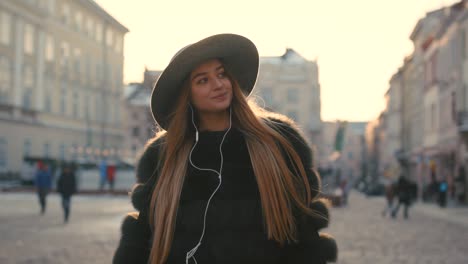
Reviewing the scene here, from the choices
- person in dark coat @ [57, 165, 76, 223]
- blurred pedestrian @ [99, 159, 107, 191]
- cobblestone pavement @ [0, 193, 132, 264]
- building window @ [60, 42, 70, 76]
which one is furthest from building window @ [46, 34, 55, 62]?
person in dark coat @ [57, 165, 76, 223]

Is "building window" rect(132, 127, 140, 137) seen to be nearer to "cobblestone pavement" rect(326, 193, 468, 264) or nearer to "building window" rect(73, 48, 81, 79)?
"building window" rect(73, 48, 81, 79)

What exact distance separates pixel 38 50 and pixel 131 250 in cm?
5208

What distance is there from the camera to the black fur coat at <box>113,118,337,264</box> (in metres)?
3.01

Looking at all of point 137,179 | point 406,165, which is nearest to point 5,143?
point 406,165

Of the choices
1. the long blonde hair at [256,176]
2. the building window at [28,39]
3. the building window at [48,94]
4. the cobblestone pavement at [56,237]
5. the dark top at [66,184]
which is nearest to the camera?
the long blonde hair at [256,176]

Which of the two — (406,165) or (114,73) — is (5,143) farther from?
(406,165)

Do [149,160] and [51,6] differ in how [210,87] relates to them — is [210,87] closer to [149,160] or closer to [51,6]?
[149,160]

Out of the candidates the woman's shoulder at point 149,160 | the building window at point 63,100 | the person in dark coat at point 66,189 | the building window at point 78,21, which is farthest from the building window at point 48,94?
the woman's shoulder at point 149,160

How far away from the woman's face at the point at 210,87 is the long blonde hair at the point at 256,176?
0.21ft

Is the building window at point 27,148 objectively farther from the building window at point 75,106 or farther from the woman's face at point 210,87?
the woman's face at point 210,87

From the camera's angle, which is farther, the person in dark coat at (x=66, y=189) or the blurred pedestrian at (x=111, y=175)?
the blurred pedestrian at (x=111, y=175)

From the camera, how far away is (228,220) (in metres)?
3.04

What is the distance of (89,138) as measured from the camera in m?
60.9

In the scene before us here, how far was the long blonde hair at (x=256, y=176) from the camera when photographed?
3.01 m
